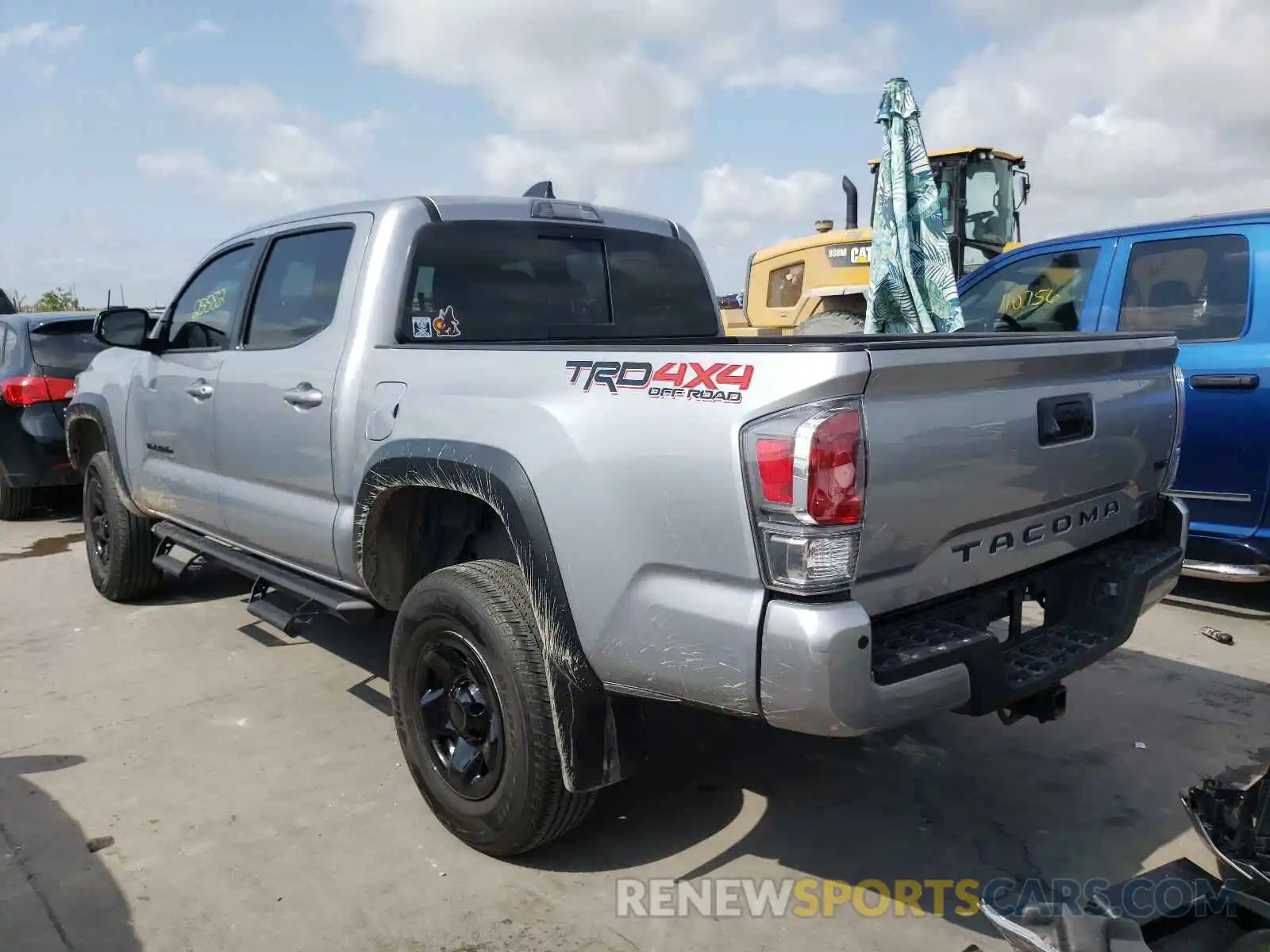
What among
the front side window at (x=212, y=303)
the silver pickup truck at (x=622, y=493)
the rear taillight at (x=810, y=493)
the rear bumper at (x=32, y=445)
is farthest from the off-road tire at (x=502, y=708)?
the rear bumper at (x=32, y=445)

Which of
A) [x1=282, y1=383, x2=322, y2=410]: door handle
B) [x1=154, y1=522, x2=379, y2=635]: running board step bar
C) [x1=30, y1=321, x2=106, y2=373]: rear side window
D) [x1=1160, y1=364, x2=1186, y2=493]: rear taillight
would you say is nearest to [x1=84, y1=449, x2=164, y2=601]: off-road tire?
[x1=154, y1=522, x2=379, y2=635]: running board step bar

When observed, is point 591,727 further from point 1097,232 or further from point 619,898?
point 1097,232

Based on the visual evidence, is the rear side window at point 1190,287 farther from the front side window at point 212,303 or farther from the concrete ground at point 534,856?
the front side window at point 212,303

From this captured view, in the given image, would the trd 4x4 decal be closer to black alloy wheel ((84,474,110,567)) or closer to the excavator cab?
black alloy wheel ((84,474,110,567))

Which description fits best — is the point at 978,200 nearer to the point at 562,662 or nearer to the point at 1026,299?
the point at 1026,299

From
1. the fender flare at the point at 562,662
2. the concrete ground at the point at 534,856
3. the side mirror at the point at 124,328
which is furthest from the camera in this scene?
the side mirror at the point at 124,328

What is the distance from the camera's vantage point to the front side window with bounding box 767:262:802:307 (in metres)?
10.1

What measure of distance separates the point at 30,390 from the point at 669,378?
24.0 ft

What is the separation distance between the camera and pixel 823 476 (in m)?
2.15

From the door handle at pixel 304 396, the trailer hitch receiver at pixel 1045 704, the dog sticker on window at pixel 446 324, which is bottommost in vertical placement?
the trailer hitch receiver at pixel 1045 704

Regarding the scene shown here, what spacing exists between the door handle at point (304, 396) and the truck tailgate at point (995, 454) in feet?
6.79

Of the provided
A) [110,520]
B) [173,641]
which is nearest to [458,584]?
[173,641]

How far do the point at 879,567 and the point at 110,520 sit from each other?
15.5 ft

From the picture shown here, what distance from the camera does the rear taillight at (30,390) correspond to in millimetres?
7848
